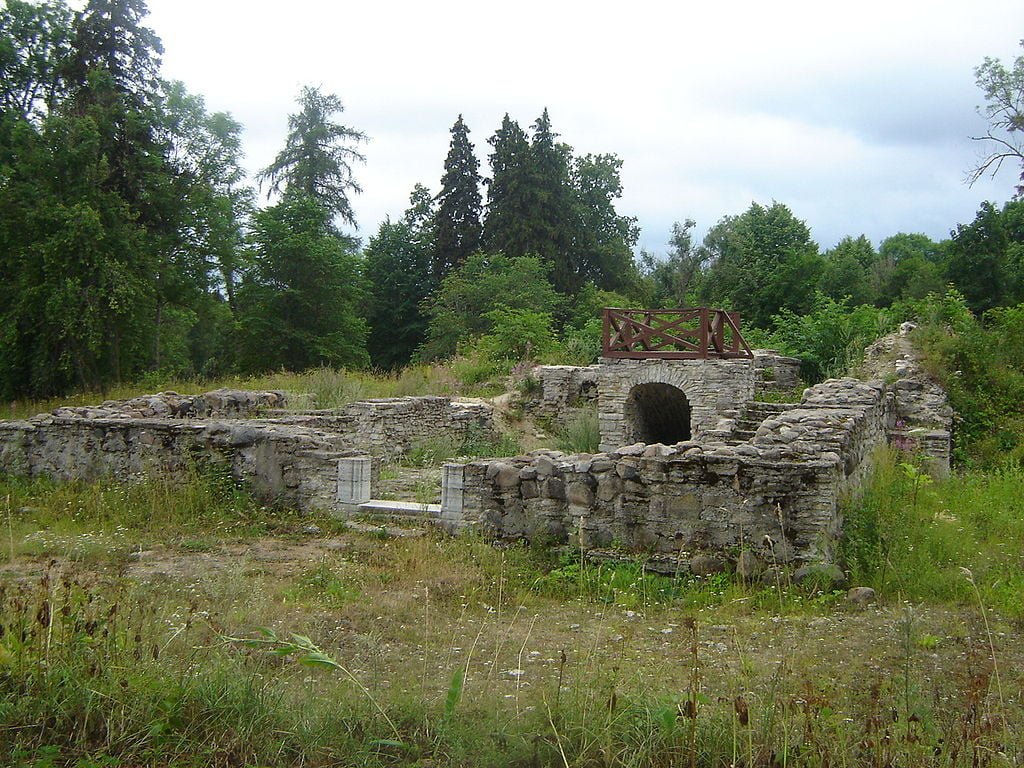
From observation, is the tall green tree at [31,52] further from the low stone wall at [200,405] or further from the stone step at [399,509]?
the stone step at [399,509]

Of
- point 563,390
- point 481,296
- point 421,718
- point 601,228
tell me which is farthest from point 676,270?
point 421,718

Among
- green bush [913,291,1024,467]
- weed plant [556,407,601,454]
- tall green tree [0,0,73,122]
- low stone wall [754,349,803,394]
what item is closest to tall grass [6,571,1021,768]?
green bush [913,291,1024,467]

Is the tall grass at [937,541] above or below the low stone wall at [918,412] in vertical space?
below

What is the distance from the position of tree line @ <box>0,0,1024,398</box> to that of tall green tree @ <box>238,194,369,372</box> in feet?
0.29

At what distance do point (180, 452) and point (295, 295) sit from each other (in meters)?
21.3

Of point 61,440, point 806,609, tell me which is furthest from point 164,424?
point 806,609

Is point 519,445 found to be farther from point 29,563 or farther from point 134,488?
point 29,563

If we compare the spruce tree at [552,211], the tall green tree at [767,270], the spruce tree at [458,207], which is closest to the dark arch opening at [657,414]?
the tall green tree at [767,270]

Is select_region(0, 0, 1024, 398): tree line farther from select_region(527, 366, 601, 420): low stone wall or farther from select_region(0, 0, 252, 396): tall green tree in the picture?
select_region(527, 366, 601, 420): low stone wall

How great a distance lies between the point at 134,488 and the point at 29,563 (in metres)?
2.37

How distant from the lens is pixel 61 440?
10.5 metres

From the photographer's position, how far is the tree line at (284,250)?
20.2m

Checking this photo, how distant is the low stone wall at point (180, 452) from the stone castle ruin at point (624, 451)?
2 centimetres

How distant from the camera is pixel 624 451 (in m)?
7.16
